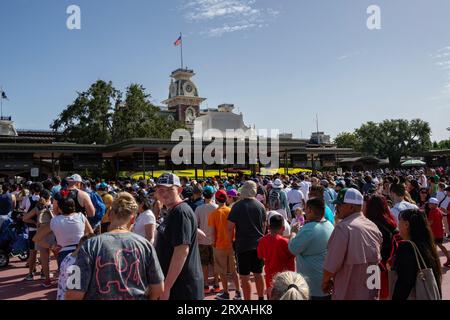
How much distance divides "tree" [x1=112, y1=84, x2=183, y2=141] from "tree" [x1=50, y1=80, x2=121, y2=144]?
4.11 feet

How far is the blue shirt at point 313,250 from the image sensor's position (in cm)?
440

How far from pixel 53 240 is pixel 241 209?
13.7 feet

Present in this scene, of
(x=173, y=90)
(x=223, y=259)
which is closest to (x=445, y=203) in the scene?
(x=223, y=259)

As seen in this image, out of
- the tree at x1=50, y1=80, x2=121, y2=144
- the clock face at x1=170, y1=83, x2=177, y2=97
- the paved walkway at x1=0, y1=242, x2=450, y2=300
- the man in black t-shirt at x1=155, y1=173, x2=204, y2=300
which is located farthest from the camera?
the clock face at x1=170, y1=83, x2=177, y2=97

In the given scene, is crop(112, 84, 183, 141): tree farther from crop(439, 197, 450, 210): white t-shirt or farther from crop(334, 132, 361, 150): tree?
crop(334, 132, 361, 150): tree

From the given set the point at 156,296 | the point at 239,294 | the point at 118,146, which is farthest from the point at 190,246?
the point at 118,146

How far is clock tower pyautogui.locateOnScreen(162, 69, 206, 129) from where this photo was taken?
3004 inches

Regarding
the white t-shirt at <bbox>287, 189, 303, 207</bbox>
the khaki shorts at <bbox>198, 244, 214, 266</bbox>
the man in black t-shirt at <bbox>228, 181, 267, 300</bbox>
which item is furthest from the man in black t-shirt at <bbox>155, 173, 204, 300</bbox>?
the white t-shirt at <bbox>287, 189, 303, 207</bbox>

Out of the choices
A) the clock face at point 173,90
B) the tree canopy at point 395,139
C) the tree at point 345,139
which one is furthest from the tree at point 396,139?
the clock face at point 173,90

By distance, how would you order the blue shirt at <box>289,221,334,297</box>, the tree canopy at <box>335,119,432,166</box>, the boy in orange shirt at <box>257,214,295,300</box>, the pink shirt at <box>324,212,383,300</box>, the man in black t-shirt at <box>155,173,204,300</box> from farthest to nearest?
1. the tree canopy at <box>335,119,432,166</box>
2. the boy in orange shirt at <box>257,214,295,300</box>
3. the blue shirt at <box>289,221,334,297</box>
4. the pink shirt at <box>324,212,383,300</box>
5. the man in black t-shirt at <box>155,173,204,300</box>

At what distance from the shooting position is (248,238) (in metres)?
6.00

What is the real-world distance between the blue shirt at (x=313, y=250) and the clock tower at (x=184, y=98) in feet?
227

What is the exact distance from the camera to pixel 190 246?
3908 millimetres

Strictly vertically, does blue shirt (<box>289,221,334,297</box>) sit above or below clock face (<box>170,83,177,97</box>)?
below
